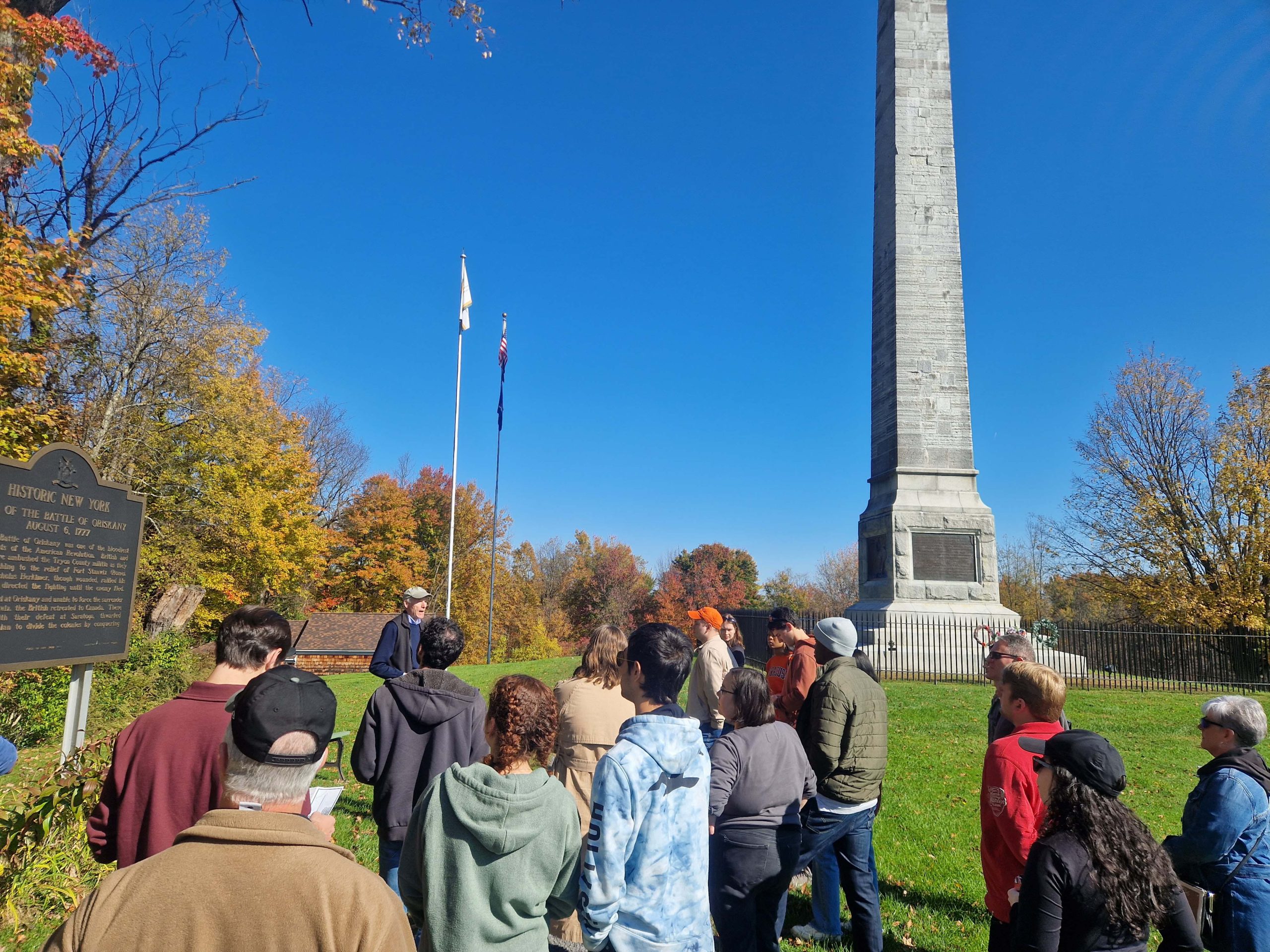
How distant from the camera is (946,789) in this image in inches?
311

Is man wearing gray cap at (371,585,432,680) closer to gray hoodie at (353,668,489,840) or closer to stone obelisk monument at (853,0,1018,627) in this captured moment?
gray hoodie at (353,668,489,840)

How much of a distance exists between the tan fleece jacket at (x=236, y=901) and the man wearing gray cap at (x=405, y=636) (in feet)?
16.6

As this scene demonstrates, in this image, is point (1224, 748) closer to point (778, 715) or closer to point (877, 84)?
point (778, 715)

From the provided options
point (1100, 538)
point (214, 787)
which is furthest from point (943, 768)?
point (1100, 538)

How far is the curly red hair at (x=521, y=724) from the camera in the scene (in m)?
2.52

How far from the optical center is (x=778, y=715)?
5.49 m

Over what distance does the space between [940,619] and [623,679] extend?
15.3 metres

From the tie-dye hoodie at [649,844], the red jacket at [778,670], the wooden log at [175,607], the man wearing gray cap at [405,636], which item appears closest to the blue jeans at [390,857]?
the tie-dye hoodie at [649,844]

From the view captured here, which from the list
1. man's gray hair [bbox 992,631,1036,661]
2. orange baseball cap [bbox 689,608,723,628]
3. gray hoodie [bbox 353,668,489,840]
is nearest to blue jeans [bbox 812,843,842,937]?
man's gray hair [bbox 992,631,1036,661]

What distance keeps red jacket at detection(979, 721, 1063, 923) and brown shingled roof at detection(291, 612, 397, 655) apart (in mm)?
23197

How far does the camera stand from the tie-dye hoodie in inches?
97.8

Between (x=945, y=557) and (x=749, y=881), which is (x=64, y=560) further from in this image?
(x=945, y=557)

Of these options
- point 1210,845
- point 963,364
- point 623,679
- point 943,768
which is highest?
point 963,364

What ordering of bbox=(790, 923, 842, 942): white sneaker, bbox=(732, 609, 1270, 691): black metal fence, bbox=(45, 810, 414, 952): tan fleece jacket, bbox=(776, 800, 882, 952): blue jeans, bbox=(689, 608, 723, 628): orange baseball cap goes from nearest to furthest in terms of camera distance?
bbox=(45, 810, 414, 952): tan fleece jacket → bbox=(776, 800, 882, 952): blue jeans → bbox=(790, 923, 842, 942): white sneaker → bbox=(689, 608, 723, 628): orange baseball cap → bbox=(732, 609, 1270, 691): black metal fence
